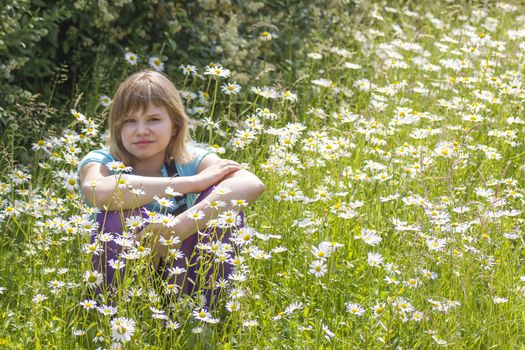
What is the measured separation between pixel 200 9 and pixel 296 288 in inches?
91.7

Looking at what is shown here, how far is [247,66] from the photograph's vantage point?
16.4 ft

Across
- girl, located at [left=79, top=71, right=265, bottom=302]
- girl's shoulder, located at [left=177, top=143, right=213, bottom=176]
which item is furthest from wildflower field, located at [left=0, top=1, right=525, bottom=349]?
girl's shoulder, located at [left=177, top=143, right=213, bottom=176]

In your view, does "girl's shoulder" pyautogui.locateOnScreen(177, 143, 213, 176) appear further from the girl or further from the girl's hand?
the girl's hand

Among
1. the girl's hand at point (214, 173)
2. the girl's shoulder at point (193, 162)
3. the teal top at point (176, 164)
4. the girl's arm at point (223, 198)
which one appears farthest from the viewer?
the girl's shoulder at point (193, 162)

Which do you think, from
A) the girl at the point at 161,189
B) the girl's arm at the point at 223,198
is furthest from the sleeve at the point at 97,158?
the girl's arm at the point at 223,198

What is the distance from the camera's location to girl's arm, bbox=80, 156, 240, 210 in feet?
9.95

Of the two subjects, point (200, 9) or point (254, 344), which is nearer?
point (254, 344)

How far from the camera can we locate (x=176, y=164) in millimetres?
3428

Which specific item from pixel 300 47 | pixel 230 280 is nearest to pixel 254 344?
pixel 230 280

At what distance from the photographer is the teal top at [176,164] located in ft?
10.7

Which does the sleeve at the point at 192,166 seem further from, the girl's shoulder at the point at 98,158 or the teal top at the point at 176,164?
the girl's shoulder at the point at 98,158

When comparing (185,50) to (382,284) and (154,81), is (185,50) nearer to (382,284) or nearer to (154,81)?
(154,81)

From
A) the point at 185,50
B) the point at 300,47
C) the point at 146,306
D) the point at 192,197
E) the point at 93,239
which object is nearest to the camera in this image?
the point at 146,306

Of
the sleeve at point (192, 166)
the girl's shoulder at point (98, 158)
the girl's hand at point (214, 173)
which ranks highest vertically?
the girl's hand at point (214, 173)
